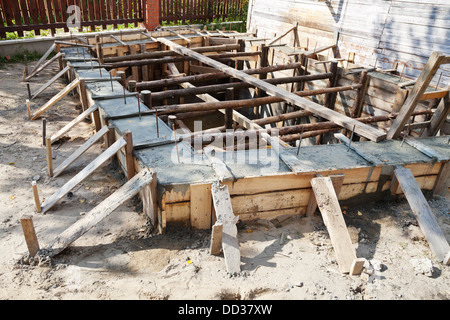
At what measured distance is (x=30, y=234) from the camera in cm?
357

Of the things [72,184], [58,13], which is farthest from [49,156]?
[58,13]

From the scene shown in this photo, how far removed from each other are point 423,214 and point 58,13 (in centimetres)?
1262

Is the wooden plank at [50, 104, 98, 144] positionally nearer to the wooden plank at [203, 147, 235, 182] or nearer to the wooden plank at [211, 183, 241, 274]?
the wooden plank at [203, 147, 235, 182]

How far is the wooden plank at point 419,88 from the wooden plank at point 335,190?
1588mm

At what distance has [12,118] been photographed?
7.30 m

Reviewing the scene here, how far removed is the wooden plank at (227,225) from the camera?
3.65 metres

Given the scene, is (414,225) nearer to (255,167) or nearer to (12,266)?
(255,167)

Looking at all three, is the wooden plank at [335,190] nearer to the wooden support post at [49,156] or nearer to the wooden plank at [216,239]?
the wooden plank at [216,239]

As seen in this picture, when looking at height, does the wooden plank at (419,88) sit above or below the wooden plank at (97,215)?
above

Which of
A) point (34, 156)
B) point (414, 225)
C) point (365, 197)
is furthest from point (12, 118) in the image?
point (414, 225)

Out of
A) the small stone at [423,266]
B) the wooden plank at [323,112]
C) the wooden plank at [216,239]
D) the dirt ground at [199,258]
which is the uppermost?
the wooden plank at [323,112]

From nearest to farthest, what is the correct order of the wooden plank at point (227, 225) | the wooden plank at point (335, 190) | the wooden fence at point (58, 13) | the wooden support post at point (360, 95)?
1. the wooden plank at point (227, 225)
2. the wooden plank at point (335, 190)
3. the wooden support post at point (360, 95)
4. the wooden fence at point (58, 13)

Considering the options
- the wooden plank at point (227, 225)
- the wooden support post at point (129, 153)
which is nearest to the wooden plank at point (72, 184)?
the wooden support post at point (129, 153)

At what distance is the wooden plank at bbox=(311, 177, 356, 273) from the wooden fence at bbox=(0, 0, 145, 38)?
36.7 feet
